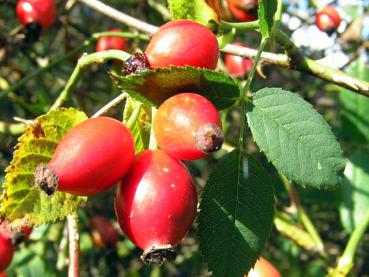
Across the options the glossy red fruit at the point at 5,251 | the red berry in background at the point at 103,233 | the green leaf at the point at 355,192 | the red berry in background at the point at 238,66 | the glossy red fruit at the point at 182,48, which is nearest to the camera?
the glossy red fruit at the point at 182,48

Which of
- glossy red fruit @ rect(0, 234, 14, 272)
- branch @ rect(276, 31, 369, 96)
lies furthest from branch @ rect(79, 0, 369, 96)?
glossy red fruit @ rect(0, 234, 14, 272)

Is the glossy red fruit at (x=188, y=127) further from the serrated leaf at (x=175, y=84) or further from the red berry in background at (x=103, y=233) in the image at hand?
the red berry in background at (x=103, y=233)

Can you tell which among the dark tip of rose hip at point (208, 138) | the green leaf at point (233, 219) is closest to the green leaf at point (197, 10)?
the green leaf at point (233, 219)

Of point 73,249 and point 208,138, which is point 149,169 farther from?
point 73,249

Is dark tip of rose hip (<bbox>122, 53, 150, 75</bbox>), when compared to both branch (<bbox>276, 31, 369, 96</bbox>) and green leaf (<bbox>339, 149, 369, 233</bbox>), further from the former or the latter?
green leaf (<bbox>339, 149, 369, 233</bbox>)

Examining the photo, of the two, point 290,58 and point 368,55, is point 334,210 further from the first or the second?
point 290,58

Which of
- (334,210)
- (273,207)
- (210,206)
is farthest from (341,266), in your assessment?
(334,210)
